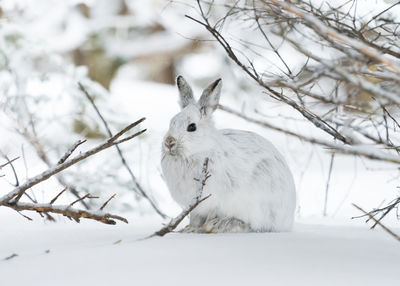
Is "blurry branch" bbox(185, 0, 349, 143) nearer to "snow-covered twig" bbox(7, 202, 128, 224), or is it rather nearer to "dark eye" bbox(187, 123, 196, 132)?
"dark eye" bbox(187, 123, 196, 132)

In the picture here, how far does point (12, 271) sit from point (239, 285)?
78cm

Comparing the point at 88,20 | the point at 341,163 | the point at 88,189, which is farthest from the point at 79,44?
the point at 88,189

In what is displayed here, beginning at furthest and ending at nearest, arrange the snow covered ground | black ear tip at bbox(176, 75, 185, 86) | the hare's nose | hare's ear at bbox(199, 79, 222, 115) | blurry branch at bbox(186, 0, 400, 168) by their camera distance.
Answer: black ear tip at bbox(176, 75, 185, 86)
hare's ear at bbox(199, 79, 222, 115)
the hare's nose
the snow covered ground
blurry branch at bbox(186, 0, 400, 168)

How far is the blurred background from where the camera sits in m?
5.28

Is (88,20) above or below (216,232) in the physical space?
above

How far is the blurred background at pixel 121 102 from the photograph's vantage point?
528cm

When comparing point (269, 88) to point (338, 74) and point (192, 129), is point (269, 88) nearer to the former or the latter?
point (338, 74)

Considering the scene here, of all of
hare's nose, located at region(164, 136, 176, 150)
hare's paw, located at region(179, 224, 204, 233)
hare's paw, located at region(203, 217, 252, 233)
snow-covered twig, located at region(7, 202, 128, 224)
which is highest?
hare's nose, located at region(164, 136, 176, 150)

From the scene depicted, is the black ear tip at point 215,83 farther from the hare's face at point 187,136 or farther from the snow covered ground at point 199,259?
the snow covered ground at point 199,259

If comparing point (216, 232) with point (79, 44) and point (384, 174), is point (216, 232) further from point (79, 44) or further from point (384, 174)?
point (79, 44)

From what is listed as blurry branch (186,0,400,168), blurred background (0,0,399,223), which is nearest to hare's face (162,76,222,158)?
blurred background (0,0,399,223)

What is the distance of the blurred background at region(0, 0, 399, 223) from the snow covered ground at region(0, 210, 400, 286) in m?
0.38

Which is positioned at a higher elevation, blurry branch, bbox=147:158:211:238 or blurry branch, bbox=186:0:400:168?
blurry branch, bbox=186:0:400:168

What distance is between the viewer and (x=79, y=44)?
10.3 m
